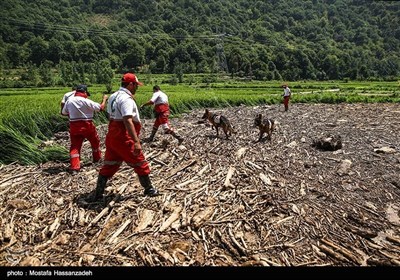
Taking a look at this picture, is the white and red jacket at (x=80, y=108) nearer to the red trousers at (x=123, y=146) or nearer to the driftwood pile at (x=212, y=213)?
the driftwood pile at (x=212, y=213)

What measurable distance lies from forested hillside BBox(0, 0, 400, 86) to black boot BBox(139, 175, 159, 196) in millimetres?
45125

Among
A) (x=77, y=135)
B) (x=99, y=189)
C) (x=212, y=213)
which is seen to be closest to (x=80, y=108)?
(x=77, y=135)

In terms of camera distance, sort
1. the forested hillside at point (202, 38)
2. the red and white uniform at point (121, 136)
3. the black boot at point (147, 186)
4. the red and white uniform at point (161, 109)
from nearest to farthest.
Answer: the red and white uniform at point (121, 136)
the black boot at point (147, 186)
the red and white uniform at point (161, 109)
the forested hillside at point (202, 38)

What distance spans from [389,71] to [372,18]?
6864cm

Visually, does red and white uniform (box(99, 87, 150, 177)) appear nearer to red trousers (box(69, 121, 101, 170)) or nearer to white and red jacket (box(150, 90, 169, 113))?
red trousers (box(69, 121, 101, 170))

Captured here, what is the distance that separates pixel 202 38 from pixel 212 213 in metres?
115

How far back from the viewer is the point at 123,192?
5078 mm

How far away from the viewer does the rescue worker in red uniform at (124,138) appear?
437cm

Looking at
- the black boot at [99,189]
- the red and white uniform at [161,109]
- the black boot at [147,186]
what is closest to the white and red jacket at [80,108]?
the black boot at [99,189]

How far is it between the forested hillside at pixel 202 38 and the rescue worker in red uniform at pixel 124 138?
148 ft

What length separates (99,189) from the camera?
4770 mm

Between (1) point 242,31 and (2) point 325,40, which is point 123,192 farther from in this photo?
(2) point 325,40

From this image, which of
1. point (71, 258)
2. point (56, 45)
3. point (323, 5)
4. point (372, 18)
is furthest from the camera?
point (323, 5)
